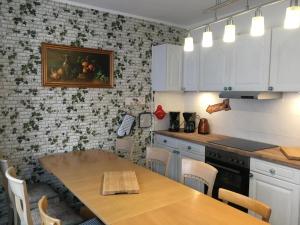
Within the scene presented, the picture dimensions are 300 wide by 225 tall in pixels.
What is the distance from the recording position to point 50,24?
9.09ft

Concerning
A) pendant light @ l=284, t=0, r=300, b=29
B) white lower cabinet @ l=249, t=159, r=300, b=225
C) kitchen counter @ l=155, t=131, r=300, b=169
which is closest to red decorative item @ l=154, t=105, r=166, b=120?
kitchen counter @ l=155, t=131, r=300, b=169

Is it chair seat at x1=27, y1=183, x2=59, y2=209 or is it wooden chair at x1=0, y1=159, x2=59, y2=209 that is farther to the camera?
chair seat at x1=27, y1=183, x2=59, y2=209

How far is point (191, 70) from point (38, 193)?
2.38 meters

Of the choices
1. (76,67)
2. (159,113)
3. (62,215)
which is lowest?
(62,215)

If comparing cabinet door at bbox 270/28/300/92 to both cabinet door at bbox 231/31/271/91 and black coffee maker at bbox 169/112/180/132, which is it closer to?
cabinet door at bbox 231/31/271/91

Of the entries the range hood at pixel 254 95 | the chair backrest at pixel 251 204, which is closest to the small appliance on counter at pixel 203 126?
the range hood at pixel 254 95

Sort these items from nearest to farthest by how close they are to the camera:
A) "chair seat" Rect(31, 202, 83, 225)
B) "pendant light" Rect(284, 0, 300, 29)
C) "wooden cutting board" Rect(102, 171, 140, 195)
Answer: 1. "pendant light" Rect(284, 0, 300, 29)
2. "wooden cutting board" Rect(102, 171, 140, 195)
3. "chair seat" Rect(31, 202, 83, 225)

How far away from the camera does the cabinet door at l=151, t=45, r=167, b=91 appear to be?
11.3ft

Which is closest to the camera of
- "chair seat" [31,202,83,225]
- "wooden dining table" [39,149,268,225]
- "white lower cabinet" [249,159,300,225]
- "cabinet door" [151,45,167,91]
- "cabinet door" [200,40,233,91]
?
"wooden dining table" [39,149,268,225]

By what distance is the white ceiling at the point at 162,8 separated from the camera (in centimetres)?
285

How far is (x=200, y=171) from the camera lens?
2055mm

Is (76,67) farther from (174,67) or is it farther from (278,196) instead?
(278,196)

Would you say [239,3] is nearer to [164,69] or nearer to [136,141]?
[164,69]

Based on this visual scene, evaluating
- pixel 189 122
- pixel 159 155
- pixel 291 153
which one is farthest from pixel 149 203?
pixel 189 122
